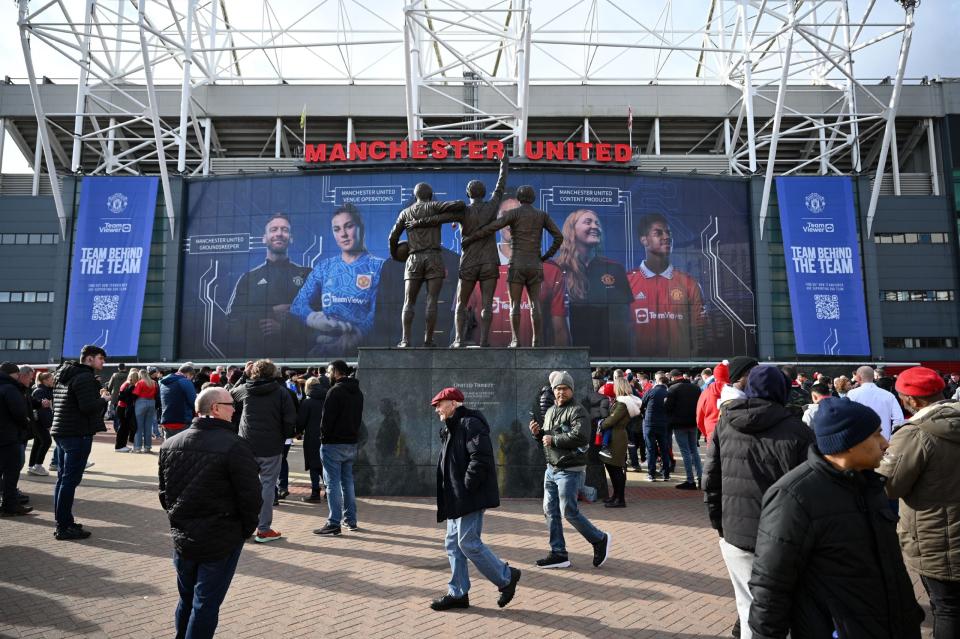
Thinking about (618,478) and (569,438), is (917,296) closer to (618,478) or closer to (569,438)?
(618,478)

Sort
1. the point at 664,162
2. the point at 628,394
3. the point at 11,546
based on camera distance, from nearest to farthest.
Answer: the point at 11,546, the point at 628,394, the point at 664,162

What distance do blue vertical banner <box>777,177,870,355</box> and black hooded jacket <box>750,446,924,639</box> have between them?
31.6 meters

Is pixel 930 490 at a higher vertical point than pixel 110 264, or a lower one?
lower

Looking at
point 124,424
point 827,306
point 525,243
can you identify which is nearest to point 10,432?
point 124,424

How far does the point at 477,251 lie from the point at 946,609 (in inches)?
320

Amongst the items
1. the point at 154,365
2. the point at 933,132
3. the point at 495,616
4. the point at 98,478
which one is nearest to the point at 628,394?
the point at 495,616

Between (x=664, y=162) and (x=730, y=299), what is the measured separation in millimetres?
9782

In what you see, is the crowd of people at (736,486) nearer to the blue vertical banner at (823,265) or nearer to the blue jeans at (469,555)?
the blue jeans at (469,555)

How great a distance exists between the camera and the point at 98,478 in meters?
10.9

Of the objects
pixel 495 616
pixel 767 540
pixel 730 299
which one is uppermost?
pixel 730 299

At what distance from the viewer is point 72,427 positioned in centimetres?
717

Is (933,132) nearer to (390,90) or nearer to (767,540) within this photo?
(390,90)

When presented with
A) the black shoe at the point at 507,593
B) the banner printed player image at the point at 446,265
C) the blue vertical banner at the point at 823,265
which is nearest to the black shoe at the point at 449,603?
the black shoe at the point at 507,593

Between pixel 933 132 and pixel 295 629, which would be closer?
pixel 295 629
